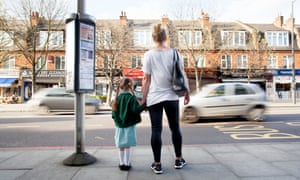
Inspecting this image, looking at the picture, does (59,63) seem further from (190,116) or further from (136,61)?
(190,116)

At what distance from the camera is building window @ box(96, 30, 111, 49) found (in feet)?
76.7

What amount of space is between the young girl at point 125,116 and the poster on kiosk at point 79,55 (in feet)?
2.32

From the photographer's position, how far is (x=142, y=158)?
408 cm

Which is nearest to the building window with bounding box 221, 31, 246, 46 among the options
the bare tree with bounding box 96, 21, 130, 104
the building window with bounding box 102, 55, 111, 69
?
the bare tree with bounding box 96, 21, 130, 104

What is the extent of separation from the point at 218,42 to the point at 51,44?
1947 cm

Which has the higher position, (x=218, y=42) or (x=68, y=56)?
(x=218, y=42)

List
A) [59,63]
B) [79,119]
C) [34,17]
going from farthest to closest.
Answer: [59,63]
[34,17]
[79,119]

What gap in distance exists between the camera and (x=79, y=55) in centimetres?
368

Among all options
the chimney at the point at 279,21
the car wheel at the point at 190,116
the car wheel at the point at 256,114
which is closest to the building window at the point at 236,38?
the chimney at the point at 279,21

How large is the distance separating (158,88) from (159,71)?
25 cm

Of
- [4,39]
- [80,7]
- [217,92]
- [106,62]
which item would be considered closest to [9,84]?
[4,39]

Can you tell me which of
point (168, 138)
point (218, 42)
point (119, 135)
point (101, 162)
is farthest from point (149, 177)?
point (218, 42)

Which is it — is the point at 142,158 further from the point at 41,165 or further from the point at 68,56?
the point at 68,56

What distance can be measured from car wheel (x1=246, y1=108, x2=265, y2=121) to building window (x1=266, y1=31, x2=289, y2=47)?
940 inches
